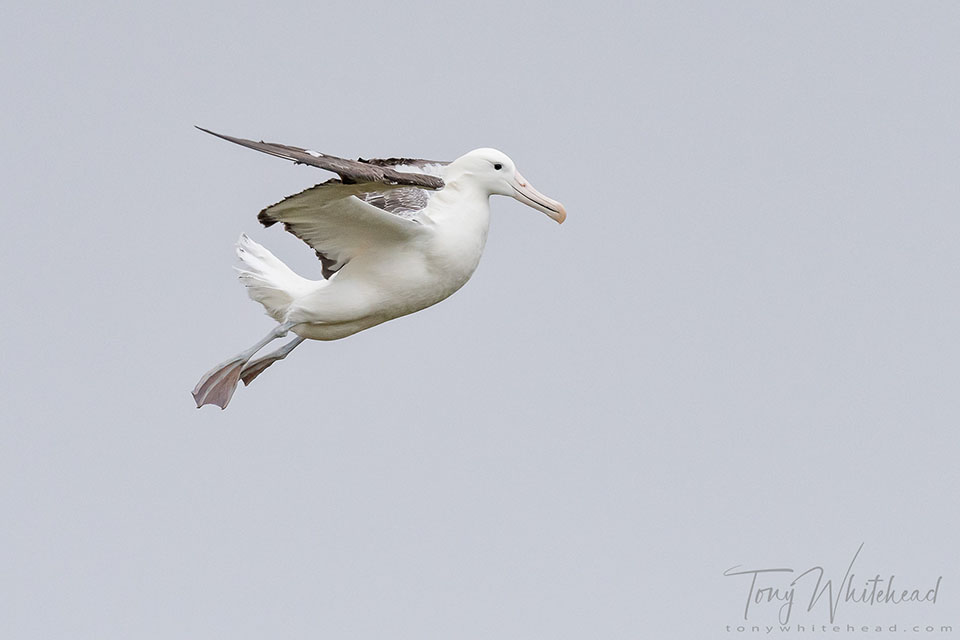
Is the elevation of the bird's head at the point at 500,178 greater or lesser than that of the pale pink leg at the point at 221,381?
greater

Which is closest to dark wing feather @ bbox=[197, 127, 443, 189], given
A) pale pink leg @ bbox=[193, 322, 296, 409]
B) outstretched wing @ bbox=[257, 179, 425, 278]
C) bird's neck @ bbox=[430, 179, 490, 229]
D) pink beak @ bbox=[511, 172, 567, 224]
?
outstretched wing @ bbox=[257, 179, 425, 278]

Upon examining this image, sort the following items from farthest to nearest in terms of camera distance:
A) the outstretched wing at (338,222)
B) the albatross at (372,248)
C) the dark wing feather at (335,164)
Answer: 1. the albatross at (372,248)
2. the outstretched wing at (338,222)
3. the dark wing feather at (335,164)

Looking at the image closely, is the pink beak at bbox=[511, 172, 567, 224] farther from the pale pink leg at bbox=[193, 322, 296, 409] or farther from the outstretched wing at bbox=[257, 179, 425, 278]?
the pale pink leg at bbox=[193, 322, 296, 409]

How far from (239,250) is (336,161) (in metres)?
2.01

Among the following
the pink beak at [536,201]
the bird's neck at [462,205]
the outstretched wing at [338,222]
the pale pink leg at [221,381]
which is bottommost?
the pale pink leg at [221,381]

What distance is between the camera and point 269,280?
12.8 meters

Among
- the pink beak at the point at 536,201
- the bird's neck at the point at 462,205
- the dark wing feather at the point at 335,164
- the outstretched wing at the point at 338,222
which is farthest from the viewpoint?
the pink beak at the point at 536,201

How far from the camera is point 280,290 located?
500 inches

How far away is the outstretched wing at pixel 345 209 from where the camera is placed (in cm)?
1120

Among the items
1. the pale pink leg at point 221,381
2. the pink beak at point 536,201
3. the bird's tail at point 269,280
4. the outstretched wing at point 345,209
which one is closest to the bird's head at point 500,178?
the pink beak at point 536,201

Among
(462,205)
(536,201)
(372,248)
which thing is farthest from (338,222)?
(536,201)

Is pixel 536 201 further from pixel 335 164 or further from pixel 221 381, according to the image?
pixel 221 381

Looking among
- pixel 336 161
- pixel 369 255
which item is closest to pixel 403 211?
pixel 369 255

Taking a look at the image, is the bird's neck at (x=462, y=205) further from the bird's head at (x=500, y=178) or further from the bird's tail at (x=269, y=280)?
the bird's tail at (x=269, y=280)
